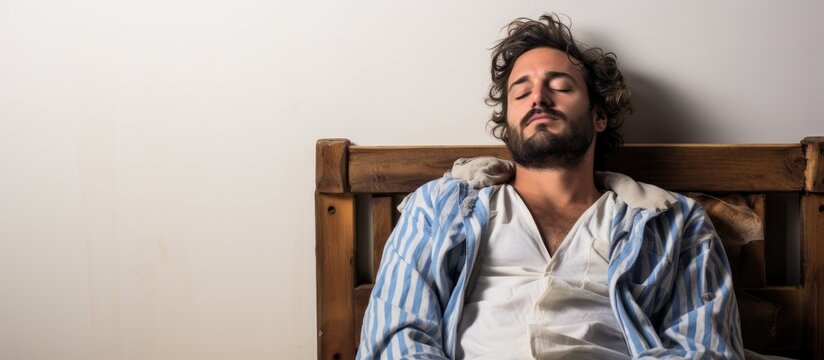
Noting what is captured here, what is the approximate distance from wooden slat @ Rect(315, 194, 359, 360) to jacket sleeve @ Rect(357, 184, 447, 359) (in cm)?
23

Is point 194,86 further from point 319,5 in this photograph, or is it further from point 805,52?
point 805,52

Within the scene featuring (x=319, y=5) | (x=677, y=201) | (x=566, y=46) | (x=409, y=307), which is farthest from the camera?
(x=319, y=5)

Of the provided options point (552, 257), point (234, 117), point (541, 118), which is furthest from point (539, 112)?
point (234, 117)

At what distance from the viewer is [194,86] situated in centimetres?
160

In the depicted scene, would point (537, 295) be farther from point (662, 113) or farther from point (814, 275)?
point (814, 275)

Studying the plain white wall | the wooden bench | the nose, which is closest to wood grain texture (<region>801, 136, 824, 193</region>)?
the wooden bench

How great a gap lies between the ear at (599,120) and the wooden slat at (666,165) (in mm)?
88

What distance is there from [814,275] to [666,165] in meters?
0.43

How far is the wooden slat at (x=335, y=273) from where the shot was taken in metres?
1.55

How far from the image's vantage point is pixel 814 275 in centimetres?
151

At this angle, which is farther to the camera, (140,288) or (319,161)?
(140,288)

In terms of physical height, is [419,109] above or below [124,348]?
above

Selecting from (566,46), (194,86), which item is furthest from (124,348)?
(566,46)

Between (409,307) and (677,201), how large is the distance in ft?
2.03
